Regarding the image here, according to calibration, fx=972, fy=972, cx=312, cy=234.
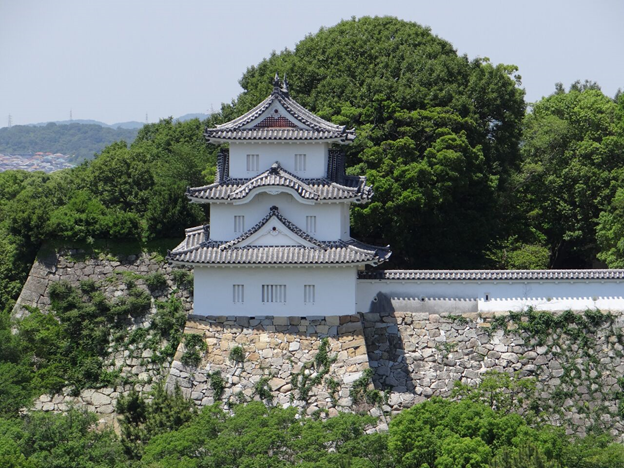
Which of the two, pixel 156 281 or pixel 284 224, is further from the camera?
pixel 156 281

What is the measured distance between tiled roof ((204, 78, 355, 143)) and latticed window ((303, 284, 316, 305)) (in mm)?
4116

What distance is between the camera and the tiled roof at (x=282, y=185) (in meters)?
26.6

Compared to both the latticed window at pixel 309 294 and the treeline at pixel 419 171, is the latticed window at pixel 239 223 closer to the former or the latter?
the latticed window at pixel 309 294

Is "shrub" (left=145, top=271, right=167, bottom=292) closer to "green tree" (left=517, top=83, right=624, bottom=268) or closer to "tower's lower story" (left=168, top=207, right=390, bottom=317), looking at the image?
"tower's lower story" (left=168, top=207, right=390, bottom=317)

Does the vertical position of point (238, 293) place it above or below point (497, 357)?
above

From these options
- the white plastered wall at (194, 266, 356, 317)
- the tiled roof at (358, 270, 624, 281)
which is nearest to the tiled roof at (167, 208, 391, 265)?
the white plastered wall at (194, 266, 356, 317)

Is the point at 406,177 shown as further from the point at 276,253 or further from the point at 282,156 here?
the point at 276,253

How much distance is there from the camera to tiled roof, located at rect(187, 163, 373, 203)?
26.6 m

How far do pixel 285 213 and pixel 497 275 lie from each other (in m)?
6.32

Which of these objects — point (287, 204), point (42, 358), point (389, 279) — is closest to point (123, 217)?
point (42, 358)

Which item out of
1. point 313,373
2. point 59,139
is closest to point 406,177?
point 313,373

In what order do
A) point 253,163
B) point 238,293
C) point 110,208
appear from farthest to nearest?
point 110,208 → point 253,163 → point 238,293

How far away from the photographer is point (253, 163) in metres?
27.6

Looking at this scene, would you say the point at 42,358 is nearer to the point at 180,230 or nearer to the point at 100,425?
the point at 100,425
